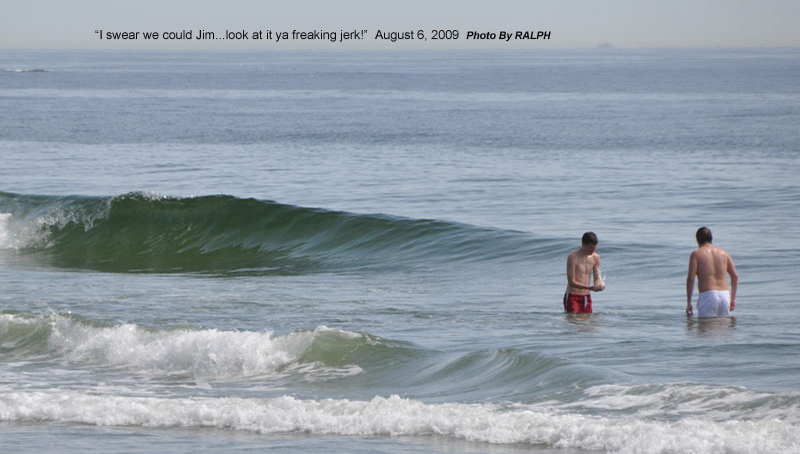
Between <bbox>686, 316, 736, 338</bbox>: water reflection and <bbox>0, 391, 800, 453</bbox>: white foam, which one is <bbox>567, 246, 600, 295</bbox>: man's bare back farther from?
<bbox>0, 391, 800, 453</bbox>: white foam

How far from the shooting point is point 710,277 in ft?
43.0

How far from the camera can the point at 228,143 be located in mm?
48656

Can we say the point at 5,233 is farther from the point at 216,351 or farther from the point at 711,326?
the point at 711,326

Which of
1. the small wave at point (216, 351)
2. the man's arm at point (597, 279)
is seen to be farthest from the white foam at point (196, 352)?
the man's arm at point (597, 279)

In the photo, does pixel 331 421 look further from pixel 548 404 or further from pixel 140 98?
pixel 140 98

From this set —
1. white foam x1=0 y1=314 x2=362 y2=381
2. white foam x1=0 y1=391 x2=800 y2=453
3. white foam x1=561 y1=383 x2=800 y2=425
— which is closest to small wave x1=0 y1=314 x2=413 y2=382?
white foam x1=0 y1=314 x2=362 y2=381

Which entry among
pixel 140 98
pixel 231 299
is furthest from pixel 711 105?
pixel 231 299

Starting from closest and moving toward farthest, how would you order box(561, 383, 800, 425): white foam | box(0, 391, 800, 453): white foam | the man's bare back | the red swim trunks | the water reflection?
box(0, 391, 800, 453): white foam, box(561, 383, 800, 425): white foam, the water reflection, the man's bare back, the red swim trunks

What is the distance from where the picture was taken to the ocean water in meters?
9.66

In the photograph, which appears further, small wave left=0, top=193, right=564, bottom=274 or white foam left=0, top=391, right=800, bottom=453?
small wave left=0, top=193, right=564, bottom=274

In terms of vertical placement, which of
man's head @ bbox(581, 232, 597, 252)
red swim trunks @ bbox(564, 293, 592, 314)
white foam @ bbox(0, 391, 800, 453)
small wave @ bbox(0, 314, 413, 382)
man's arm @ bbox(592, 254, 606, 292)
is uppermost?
man's head @ bbox(581, 232, 597, 252)

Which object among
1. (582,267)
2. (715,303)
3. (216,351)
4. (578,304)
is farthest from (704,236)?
(216,351)

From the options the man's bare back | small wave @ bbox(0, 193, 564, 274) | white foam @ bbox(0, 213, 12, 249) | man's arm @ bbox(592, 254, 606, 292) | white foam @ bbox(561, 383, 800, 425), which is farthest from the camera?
white foam @ bbox(0, 213, 12, 249)

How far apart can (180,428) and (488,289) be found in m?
8.33
